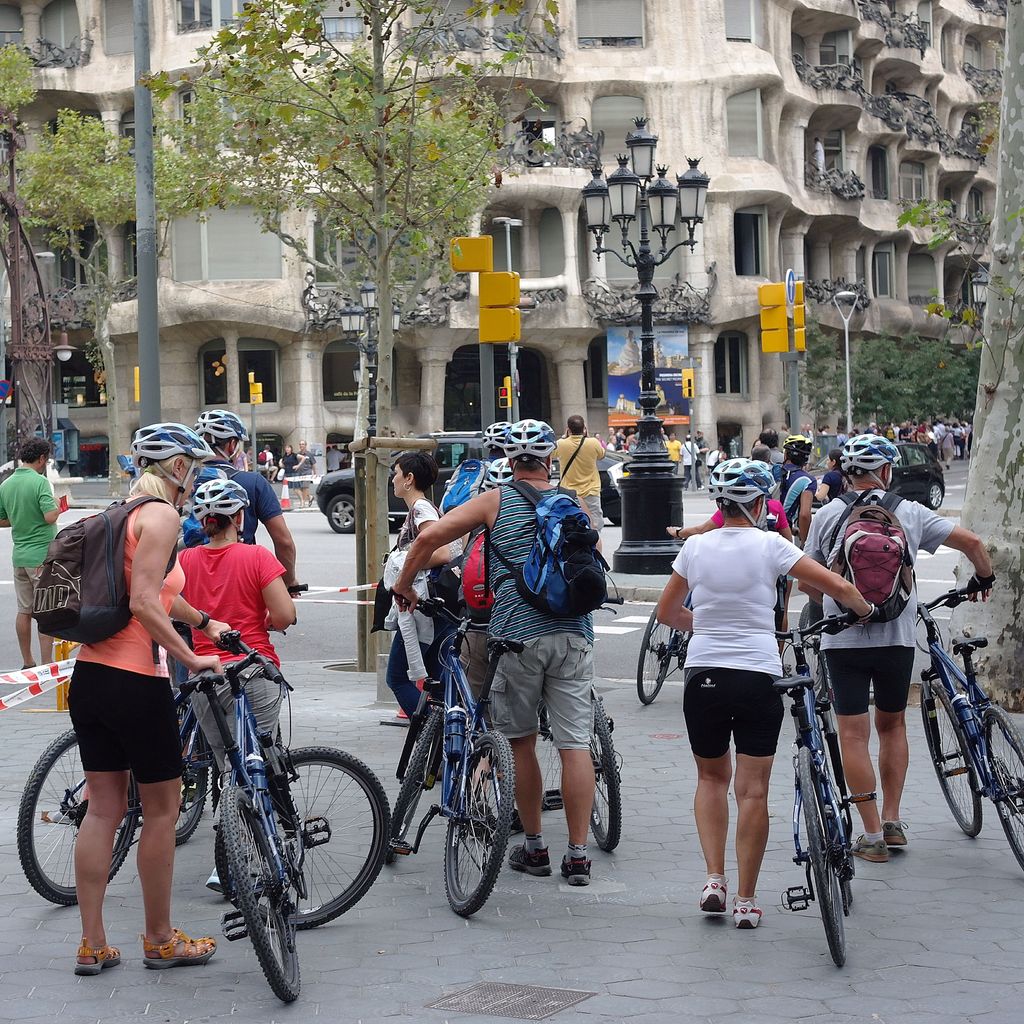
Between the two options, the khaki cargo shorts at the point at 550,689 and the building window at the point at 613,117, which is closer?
the khaki cargo shorts at the point at 550,689

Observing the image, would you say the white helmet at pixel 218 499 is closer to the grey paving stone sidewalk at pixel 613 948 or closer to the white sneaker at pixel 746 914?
the grey paving stone sidewalk at pixel 613 948

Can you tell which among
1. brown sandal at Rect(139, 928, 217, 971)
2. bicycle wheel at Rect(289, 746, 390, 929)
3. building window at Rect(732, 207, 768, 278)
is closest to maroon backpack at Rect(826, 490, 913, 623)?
bicycle wheel at Rect(289, 746, 390, 929)

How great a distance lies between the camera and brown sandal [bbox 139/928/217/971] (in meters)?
5.44

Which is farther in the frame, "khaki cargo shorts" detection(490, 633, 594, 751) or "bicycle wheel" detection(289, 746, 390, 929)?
"khaki cargo shorts" detection(490, 633, 594, 751)

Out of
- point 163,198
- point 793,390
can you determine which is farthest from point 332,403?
point 793,390

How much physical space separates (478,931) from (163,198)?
122 feet

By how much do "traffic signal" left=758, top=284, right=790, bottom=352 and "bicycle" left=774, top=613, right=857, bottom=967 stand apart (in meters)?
20.3

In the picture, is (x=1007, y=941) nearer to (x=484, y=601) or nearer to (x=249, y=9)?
(x=484, y=601)

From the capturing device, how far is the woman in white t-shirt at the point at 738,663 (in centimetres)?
580

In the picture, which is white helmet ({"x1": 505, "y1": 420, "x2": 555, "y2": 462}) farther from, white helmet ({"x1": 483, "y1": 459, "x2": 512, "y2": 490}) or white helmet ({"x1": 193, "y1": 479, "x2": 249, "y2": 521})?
white helmet ({"x1": 193, "y1": 479, "x2": 249, "y2": 521})

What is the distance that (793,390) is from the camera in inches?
1027

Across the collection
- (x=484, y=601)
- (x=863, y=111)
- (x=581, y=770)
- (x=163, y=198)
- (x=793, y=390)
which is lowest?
(x=581, y=770)

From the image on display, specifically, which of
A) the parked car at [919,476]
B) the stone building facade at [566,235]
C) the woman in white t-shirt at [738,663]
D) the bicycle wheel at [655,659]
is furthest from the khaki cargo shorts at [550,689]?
the stone building facade at [566,235]

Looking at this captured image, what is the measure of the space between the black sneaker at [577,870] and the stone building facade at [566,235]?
4395 cm
